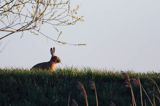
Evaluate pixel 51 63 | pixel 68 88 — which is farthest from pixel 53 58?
pixel 68 88

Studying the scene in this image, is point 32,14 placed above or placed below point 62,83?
above

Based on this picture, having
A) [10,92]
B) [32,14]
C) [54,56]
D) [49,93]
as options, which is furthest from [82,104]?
[54,56]

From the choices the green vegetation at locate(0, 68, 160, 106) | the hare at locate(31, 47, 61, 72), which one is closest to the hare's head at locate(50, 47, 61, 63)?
the hare at locate(31, 47, 61, 72)

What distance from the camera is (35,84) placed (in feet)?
32.0

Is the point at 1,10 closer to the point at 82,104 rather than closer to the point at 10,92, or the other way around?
the point at 10,92

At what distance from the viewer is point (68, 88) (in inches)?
381

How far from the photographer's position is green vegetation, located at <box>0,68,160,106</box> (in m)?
9.09

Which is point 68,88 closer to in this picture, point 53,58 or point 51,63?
point 51,63

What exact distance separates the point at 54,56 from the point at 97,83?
5.68 metres

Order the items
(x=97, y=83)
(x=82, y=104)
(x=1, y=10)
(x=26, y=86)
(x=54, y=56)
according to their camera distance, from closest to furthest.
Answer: (x=82, y=104) → (x=26, y=86) → (x=97, y=83) → (x=1, y=10) → (x=54, y=56)

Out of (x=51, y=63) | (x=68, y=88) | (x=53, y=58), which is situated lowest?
(x=68, y=88)

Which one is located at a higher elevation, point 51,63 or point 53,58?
point 53,58

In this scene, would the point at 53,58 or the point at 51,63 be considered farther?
the point at 53,58

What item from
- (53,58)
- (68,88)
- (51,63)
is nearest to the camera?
(68,88)
